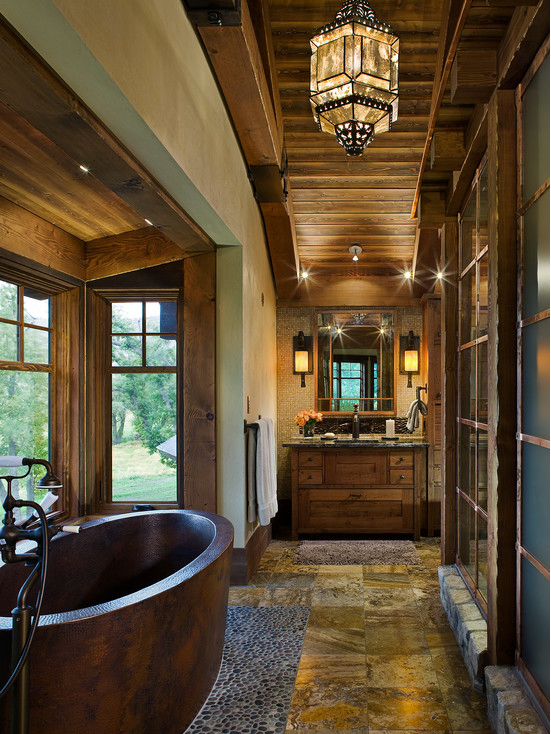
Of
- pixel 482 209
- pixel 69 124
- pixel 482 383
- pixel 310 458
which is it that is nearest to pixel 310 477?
pixel 310 458

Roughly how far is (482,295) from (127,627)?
215 centimetres

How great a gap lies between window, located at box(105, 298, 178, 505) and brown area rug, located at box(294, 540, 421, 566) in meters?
Result: 1.28

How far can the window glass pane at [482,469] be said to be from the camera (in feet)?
8.16

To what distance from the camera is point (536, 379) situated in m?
1.76

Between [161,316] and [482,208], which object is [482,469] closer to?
[482,208]

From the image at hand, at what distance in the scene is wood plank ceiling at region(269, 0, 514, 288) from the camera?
9.61 feet

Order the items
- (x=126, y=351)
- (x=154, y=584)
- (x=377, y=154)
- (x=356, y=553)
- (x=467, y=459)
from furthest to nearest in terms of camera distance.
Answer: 1. (x=356, y=553)
2. (x=377, y=154)
3. (x=126, y=351)
4. (x=467, y=459)
5. (x=154, y=584)

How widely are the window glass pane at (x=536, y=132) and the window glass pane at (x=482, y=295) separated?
653 millimetres

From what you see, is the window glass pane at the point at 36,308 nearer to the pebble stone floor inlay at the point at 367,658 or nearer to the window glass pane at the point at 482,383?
the pebble stone floor inlay at the point at 367,658

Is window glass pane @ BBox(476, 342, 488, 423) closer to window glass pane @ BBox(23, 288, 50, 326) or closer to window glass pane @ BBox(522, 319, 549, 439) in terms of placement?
window glass pane @ BBox(522, 319, 549, 439)

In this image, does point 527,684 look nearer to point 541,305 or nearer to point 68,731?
point 541,305

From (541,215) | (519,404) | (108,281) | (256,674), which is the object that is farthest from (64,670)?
(108,281)

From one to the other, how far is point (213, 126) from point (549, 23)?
173 cm

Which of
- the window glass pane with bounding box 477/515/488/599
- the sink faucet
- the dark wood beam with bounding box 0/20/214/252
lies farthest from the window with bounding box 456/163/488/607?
the sink faucet
